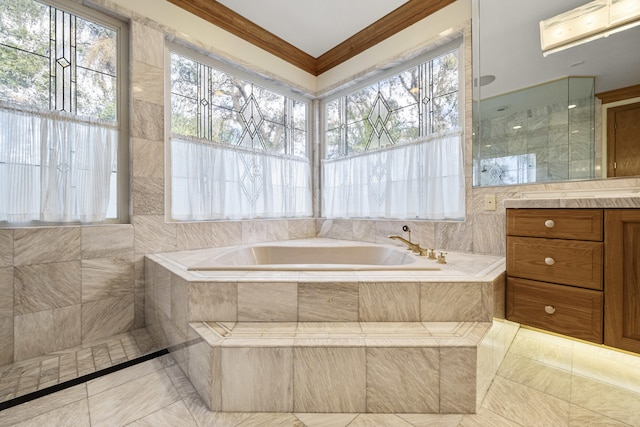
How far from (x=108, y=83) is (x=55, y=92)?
0.31m

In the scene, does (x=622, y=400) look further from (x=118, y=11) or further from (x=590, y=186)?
(x=118, y=11)

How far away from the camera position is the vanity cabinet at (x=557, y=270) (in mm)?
1257

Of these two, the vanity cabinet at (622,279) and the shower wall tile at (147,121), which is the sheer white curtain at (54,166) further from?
the vanity cabinet at (622,279)

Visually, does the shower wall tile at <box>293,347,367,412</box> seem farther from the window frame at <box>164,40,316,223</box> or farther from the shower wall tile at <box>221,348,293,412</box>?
the window frame at <box>164,40,316,223</box>

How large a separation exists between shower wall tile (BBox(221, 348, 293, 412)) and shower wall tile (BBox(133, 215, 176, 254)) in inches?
51.1

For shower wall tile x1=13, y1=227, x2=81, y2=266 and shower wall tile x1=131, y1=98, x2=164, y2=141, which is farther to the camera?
shower wall tile x1=131, y1=98, x2=164, y2=141

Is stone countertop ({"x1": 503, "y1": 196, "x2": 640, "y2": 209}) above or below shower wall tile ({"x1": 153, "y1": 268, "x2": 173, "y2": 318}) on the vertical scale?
above

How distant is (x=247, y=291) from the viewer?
1405mm

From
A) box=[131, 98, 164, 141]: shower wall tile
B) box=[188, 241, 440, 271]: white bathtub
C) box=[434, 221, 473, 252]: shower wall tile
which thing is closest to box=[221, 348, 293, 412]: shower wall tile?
box=[188, 241, 440, 271]: white bathtub

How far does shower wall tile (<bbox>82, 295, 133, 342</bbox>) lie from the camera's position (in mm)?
1832

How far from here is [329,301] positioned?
4.56 ft

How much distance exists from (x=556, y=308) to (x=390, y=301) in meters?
Answer: 0.82

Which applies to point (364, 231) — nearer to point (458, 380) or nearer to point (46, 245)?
point (458, 380)

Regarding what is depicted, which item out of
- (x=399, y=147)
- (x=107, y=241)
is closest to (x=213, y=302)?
(x=107, y=241)
